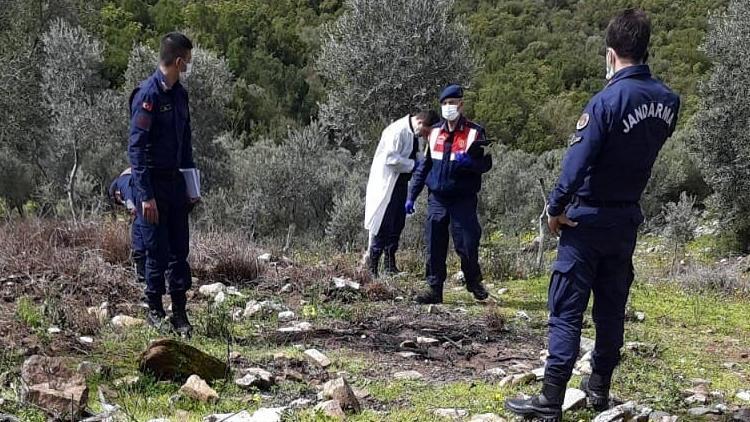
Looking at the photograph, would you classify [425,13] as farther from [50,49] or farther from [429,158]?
[429,158]

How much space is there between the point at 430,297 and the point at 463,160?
49.1 inches

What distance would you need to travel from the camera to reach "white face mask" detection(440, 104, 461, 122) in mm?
6445

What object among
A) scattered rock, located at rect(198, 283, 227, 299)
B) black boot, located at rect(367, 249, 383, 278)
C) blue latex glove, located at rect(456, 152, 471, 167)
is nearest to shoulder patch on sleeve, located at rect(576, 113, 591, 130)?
blue latex glove, located at rect(456, 152, 471, 167)

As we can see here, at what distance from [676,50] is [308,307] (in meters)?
35.0

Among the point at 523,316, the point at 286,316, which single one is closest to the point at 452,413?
the point at 286,316

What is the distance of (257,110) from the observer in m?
31.8

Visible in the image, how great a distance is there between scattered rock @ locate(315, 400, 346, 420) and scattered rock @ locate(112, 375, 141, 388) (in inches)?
39.1

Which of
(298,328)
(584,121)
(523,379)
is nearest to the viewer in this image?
(584,121)

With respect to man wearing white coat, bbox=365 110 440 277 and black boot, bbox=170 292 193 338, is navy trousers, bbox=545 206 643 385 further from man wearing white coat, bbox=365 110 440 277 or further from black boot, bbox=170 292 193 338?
man wearing white coat, bbox=365 110 440 277

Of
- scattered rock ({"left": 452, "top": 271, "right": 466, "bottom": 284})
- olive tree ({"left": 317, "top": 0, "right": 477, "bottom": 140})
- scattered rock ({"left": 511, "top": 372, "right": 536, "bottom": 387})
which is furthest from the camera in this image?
olive tree ({"left": 317, "top": 0, "right": 477, "bottom": 140})

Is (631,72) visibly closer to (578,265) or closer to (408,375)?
(578,265)

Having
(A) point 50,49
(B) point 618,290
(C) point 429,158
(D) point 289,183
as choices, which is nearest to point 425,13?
(D) point 289,183

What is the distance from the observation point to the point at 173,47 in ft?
15.9

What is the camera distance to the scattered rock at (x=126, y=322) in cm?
509
